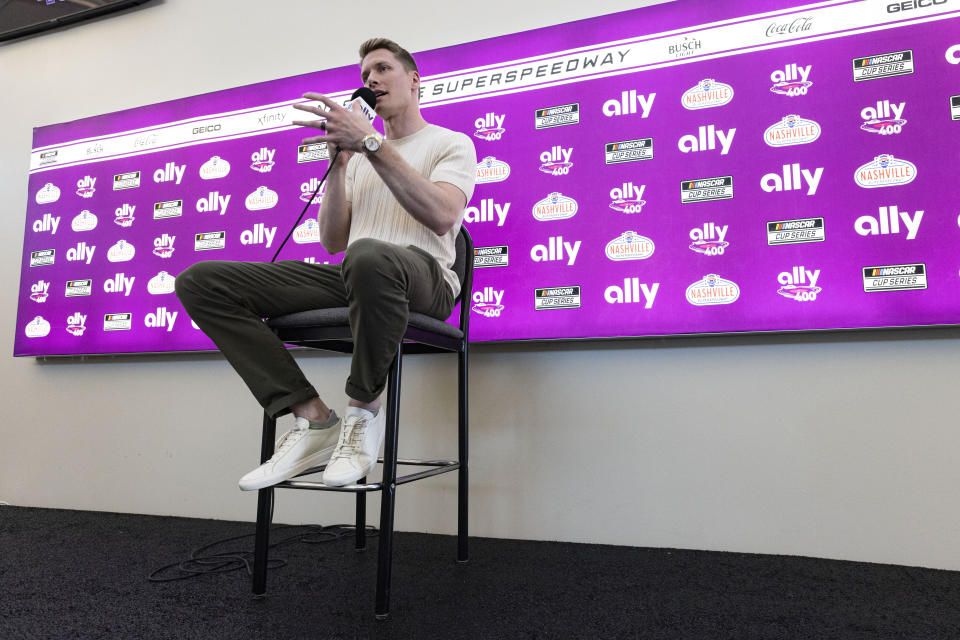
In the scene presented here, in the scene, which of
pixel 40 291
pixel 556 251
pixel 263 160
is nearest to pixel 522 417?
pixel 556 251

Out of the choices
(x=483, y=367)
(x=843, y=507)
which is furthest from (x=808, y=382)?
(x=483, y=367)

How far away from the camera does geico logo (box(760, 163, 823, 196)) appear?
1.57 metres

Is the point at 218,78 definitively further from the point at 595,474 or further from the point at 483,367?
the point at 595,474

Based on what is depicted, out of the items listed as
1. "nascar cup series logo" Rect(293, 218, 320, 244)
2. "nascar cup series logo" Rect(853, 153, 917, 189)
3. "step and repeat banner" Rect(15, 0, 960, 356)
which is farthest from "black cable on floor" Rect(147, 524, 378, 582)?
"nascar cup series logo" Rect(853, 153, 917, 189)

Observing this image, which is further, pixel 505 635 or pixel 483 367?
pixel 483 367

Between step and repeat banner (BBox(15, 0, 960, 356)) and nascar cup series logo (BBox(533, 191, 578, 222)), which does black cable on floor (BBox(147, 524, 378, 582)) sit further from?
nascar cup series logo (BBox(533, 191, 578, 222))

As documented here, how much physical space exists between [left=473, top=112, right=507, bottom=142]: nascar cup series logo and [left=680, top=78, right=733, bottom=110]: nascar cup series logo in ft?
1.82

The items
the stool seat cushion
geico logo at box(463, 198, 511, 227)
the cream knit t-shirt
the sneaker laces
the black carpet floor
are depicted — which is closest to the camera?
the black carpet floor

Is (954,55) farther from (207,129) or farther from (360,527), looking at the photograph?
(207,129)

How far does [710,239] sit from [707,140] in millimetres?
295

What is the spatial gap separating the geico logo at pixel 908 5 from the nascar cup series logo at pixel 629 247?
872 mm

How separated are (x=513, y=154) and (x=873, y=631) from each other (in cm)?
149

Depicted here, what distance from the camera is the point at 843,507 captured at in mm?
1509

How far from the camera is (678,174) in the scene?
5.53 ft
